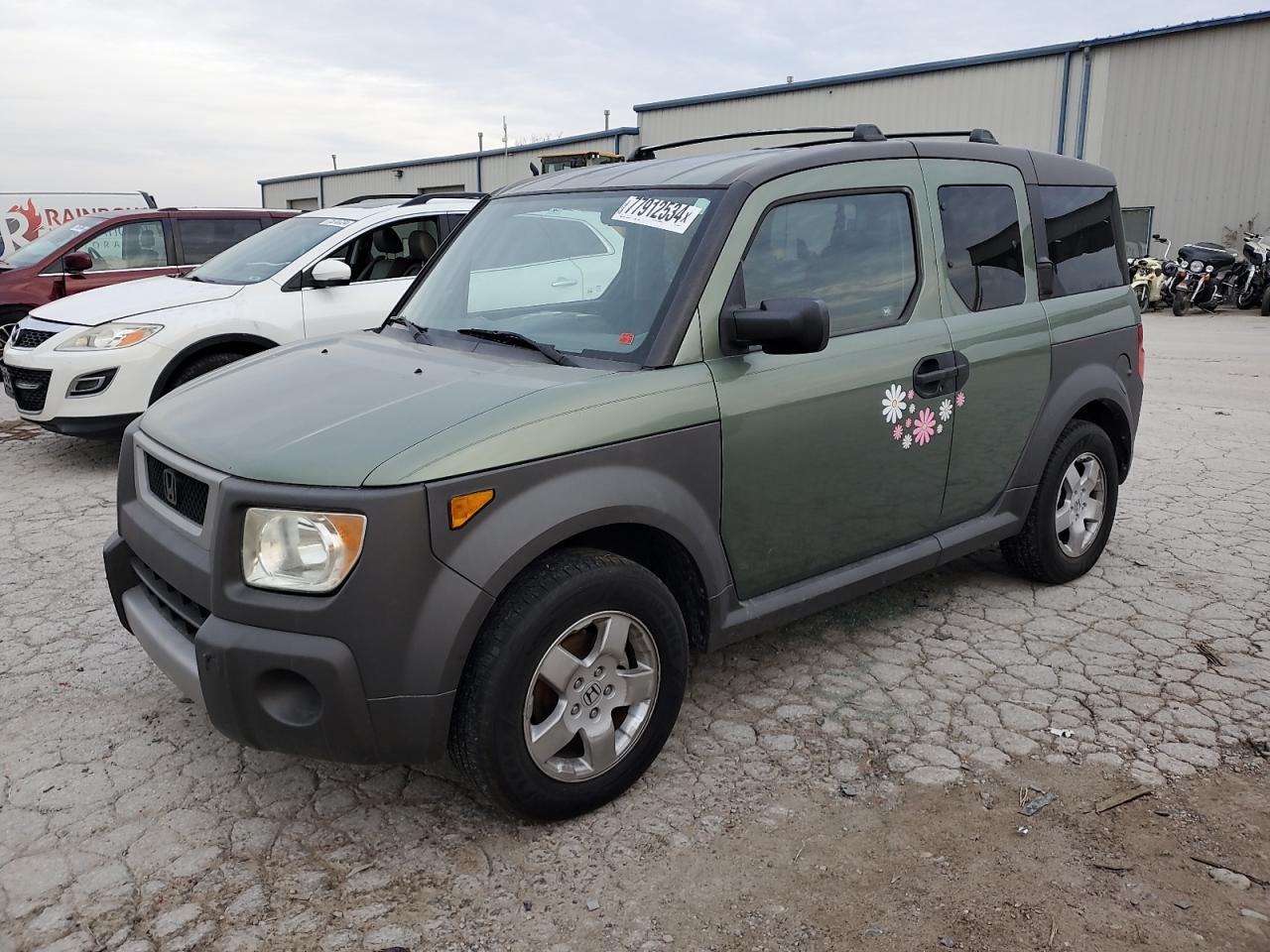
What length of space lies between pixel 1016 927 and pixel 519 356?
2.09 m

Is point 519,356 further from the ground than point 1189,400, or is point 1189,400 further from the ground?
point 519,356

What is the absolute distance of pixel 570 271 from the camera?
346 centimetres

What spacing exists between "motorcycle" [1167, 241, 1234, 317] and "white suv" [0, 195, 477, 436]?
14.7m

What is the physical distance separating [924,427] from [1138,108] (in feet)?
64.5

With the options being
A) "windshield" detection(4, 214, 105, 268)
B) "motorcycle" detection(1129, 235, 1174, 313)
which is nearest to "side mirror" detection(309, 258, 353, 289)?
"windshield" detection(4, 214, 105, 268)

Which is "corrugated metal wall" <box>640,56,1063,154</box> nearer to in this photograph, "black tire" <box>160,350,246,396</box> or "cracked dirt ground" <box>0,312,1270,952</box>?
"black tire" <box>160,350,246,396</box>

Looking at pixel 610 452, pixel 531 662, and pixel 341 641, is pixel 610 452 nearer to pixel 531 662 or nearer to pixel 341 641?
pixel 531 662

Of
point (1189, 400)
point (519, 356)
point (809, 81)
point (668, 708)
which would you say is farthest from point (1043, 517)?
point (809, 81)

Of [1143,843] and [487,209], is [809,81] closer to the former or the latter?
[487,209]

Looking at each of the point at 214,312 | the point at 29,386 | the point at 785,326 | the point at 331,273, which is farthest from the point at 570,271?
the point at 29,386

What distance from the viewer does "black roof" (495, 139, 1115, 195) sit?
3.36 meters

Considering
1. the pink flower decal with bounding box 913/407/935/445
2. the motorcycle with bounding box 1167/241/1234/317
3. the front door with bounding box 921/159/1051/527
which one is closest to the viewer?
the pink flower decal with bounding box 913/407/935/445

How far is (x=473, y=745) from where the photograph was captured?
260 cm

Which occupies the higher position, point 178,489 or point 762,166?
point 762,166
